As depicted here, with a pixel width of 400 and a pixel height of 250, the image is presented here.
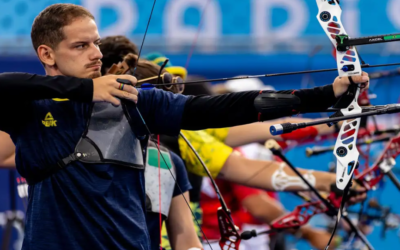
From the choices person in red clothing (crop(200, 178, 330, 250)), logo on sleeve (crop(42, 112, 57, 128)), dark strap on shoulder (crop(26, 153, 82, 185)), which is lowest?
person in red clothing (crop(200, 178, 330, 250))

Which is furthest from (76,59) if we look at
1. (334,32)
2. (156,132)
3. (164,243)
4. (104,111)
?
(164,243)

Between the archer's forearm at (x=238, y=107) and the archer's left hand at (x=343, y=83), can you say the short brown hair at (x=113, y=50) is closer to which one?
the archer's forearm at (x=238, y=107)

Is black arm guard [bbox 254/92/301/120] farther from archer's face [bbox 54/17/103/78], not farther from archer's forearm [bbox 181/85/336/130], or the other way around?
archer's face [bbox 54/17/103/78]

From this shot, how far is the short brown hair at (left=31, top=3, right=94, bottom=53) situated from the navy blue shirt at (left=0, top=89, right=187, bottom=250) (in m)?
0.20

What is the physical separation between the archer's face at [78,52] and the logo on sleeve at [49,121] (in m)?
0.15

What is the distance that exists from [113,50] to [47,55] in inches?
31.9

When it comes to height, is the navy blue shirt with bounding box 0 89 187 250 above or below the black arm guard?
below

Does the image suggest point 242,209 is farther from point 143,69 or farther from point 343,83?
point 343,83

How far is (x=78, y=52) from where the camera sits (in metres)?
2.01

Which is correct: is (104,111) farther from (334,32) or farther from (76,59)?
(334,32)

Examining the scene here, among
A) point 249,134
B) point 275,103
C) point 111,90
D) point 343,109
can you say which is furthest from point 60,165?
point 249,134

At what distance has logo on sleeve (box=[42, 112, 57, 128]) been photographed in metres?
1.93

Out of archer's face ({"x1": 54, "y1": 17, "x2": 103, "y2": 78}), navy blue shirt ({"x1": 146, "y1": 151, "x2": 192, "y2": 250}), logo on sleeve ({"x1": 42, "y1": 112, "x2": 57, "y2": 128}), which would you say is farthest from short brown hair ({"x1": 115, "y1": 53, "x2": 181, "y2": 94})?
logo on sleeve ({"x1": 42, "y1": 112, "x2": 57, "y2": 128})

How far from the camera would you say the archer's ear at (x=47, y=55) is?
2.04 metres
